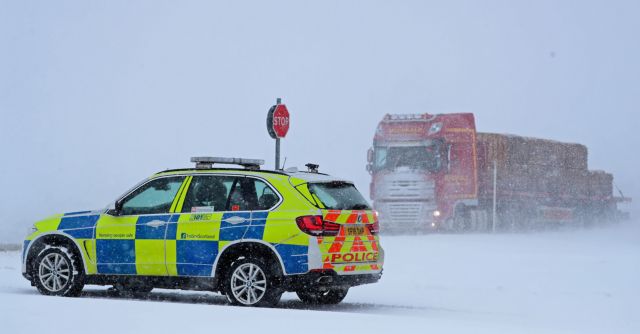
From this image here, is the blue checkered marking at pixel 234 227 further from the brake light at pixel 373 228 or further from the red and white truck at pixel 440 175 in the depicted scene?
the red and white truck at pixel 440 175

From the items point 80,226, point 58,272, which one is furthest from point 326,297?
point 58,272

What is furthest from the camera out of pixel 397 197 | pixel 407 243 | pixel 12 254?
pixel 397 197

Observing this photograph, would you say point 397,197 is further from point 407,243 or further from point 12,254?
point 12,254

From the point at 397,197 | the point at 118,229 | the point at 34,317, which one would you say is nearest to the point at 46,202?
the point at 397,197

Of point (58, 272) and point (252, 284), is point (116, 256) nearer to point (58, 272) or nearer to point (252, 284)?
point (58, 272)

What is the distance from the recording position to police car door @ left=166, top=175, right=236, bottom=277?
11.6 metres

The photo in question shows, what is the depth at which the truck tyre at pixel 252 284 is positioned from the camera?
36.8ft

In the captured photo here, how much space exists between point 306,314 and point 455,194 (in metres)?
23.8

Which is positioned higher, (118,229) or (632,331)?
(118,229)

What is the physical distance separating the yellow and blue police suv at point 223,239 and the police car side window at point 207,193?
1 centimetres

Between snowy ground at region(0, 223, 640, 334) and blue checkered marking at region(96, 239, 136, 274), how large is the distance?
1.29 feet

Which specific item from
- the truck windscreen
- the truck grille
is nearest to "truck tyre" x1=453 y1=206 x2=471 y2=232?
the truck grille

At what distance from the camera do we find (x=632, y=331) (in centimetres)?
1130

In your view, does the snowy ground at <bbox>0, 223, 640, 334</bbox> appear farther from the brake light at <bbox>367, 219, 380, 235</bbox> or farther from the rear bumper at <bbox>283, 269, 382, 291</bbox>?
the brake light at <bbox>367, 219, 380, 235</bbox>
